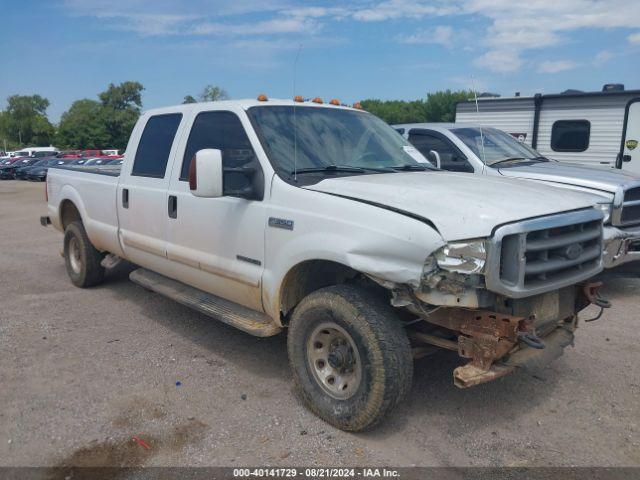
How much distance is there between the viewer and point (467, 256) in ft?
9.83

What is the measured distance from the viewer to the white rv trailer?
33.1 feet

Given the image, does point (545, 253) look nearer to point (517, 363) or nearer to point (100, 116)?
point (517, 363)

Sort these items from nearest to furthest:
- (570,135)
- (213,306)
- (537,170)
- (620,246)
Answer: (213,306) < (620,246) < (537,170) < (570,135)

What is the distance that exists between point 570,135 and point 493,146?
378 cm

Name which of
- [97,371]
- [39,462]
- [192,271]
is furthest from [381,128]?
[39,462]

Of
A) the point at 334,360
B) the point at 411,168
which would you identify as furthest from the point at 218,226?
the point at 411,168

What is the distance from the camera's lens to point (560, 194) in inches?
146

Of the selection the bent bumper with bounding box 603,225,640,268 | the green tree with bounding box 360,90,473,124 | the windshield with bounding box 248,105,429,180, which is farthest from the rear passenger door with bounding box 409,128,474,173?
the green tree with bounding box 360,90,473,124

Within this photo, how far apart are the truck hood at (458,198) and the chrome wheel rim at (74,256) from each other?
4238mm

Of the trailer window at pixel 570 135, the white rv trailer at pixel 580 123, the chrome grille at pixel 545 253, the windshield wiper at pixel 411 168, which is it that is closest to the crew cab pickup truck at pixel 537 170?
the windshield wiper at pixel 411 168

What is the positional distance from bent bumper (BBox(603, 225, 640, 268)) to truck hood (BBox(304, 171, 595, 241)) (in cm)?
206

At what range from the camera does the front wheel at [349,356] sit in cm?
326

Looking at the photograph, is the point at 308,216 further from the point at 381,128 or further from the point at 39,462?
the point at 39,462

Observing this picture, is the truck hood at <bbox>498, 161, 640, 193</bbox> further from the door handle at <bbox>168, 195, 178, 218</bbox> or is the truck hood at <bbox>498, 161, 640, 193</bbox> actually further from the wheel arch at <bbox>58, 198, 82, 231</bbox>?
the wheel arch at <bbox>58, 198, 82, 231</bbox>
